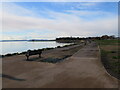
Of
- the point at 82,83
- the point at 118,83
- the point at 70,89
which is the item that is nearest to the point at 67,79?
the point at 82,83

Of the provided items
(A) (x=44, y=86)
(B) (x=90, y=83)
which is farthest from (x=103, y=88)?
(A) (x=44, y=86)

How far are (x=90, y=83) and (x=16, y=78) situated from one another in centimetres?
369

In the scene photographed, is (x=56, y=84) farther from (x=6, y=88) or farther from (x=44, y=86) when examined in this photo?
(x=6, y=88)

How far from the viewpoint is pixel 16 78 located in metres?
7.31

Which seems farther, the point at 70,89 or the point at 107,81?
the point at 107,81

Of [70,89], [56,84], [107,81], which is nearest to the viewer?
[70,89]

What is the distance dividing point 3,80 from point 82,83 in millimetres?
3840

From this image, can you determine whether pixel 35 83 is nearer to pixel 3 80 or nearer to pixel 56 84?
pixel 56 84

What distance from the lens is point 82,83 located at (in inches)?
261

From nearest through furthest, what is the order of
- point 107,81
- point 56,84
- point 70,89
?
point 70,89 → point 56,84 → point 107,81

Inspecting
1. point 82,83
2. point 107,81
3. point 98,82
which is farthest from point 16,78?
point 107,81

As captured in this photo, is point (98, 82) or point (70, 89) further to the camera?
point (98, 82)

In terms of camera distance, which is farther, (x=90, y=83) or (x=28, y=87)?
(x=90, y=83)

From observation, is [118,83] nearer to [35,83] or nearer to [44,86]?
[44,86]
